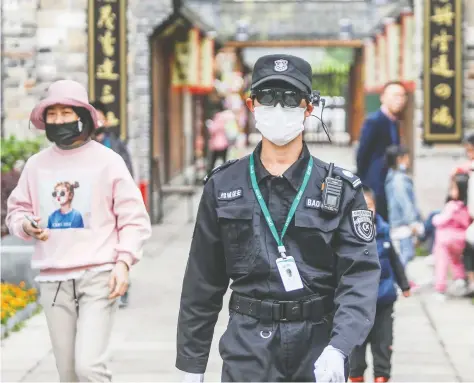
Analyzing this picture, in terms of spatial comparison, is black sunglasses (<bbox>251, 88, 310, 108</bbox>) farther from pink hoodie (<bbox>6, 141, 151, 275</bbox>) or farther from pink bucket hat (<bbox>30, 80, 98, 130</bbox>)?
pink bucket hat (<bbox>30, 80, 98, 130</bbox>)

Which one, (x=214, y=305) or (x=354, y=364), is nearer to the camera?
(x=214, y=305)

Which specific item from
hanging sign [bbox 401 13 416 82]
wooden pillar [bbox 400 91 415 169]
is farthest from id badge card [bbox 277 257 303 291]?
hanging sign [bbox 401 13 416 82]

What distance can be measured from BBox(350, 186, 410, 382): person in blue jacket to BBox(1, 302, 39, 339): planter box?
3290 mm

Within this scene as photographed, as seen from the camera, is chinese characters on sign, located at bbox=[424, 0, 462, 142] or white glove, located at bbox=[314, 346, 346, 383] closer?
white glove, located at bbox=[314, 346, 346, 383]

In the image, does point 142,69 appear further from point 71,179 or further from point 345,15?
point 345,15

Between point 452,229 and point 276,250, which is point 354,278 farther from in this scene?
point 452,229

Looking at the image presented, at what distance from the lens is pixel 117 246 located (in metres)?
5.86

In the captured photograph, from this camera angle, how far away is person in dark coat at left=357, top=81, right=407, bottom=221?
33.1 ft

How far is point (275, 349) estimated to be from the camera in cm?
436

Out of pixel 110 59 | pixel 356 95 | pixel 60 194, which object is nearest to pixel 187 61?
pixel 110 59

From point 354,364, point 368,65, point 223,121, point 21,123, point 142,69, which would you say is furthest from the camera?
point 368,65

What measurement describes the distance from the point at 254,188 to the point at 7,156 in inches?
338

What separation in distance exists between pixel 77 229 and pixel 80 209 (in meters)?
Result: 0.10

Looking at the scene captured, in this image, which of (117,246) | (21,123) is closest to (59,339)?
(117,246)
